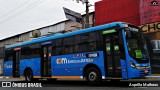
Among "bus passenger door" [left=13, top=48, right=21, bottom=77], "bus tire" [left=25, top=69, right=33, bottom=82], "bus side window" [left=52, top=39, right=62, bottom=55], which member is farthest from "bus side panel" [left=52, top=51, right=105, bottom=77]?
"bus passenger door" [left=13, top=48, right=21, bottom=77]

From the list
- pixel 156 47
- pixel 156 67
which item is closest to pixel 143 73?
Answer: pixel 156 67

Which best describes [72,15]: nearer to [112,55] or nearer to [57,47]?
[57,47]

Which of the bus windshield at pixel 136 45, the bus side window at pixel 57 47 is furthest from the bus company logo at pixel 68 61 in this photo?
the bus windshield at pixel 136 45

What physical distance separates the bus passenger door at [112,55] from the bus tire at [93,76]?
612mm

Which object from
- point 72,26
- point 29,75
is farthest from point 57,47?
point 72,26

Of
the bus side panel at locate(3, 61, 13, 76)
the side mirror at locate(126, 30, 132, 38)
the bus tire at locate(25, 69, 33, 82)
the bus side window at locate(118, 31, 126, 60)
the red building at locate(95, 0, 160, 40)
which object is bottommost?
the bus tire at locate(25, 69, 33, 82)

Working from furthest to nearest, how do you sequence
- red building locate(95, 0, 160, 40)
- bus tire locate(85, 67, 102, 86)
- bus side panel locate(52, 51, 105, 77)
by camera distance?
red building locate(95, 0, 160, 40) < bus side panel locate(52, 51, 105, 77) < bus tire locate(85, 67, 102, 86)

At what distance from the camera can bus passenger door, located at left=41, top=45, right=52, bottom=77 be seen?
1809 centimetres

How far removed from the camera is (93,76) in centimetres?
1418

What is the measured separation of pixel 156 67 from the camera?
23.1 m

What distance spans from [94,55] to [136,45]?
7.55 feet

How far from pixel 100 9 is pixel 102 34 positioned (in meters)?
19.1

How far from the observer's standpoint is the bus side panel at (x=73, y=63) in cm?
1400

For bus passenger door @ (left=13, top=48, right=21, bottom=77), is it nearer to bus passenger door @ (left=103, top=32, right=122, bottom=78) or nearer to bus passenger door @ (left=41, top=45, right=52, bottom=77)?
bus passenger door @ (left=41, top=45, right=52, bottom=77)
